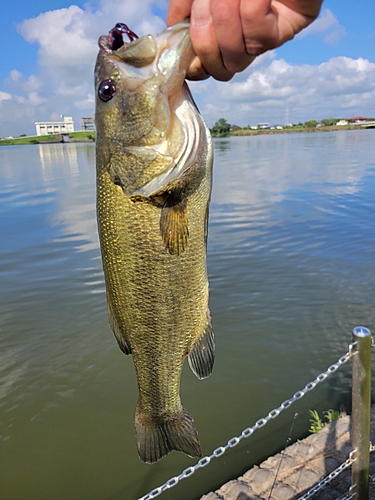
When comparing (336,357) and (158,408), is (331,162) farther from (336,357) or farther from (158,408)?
(158,408)

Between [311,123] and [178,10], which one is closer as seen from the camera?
[178,10]

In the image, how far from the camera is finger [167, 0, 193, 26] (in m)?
1.57

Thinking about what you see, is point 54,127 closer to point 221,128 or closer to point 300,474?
point 221,128

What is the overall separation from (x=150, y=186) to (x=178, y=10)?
75cm

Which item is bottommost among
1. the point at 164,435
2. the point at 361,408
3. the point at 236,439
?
the point at 236,439

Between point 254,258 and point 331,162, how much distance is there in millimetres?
21599

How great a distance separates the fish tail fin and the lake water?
8.05 ft

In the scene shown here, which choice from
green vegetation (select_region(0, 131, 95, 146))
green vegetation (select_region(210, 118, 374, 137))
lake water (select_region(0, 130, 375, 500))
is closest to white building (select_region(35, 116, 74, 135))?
green vegetation (select_region(0, 131, 95, 146))

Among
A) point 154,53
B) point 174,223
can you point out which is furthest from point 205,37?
point 174,223

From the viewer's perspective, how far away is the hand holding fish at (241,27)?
1.22m

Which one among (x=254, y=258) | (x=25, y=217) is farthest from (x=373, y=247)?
(x=25, y=217)

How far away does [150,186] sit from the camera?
6.22ft

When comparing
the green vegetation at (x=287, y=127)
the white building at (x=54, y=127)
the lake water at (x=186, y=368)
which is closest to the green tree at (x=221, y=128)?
the green vegetation at (x=287, y=127)

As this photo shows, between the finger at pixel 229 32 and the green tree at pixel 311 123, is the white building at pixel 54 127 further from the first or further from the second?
the finger at pixel 229 32
